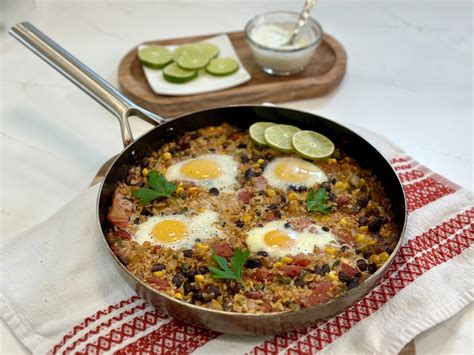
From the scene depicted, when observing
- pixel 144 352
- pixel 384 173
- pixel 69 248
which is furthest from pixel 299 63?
pixel 144 352

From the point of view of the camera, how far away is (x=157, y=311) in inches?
116

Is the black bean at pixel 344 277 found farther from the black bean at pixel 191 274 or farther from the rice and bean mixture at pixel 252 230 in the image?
the black bean at pixel 191 274

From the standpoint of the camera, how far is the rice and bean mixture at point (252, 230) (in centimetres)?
285

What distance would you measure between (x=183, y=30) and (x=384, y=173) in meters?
2.92

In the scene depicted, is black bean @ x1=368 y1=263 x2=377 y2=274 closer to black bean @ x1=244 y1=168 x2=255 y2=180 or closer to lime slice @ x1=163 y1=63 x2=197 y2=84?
black bean @ x1=244 y1=168 x2=255 y2=180

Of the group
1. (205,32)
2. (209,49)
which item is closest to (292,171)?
(209,49)

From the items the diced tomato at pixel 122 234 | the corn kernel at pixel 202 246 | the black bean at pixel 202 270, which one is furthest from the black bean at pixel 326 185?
the diced tomato at pixel 122 234

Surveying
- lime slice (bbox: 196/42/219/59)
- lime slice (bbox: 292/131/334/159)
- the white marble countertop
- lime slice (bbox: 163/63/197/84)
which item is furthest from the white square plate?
lime slice (bbox: 292/131/334/159)

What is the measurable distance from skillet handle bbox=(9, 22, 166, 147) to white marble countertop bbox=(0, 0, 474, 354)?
69 centimetres

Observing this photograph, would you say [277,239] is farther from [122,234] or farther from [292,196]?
[122,234]

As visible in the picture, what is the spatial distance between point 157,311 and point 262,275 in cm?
55

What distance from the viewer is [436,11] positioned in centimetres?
587

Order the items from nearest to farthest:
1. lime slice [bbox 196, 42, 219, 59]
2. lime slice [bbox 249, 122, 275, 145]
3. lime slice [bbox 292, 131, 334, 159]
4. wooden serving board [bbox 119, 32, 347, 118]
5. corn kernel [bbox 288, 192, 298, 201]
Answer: corn kernel [bbox 288, 192, 298, 201] < lime slice [bbox 292, 131, 334, 159] < lime slice [bbox 249, 122, 275, 145] < wooden serving board [bbox 119, 32, 347, 118] < lime slice [bbox 196, 42, 219, 59]

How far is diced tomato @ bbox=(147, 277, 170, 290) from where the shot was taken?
287cm
